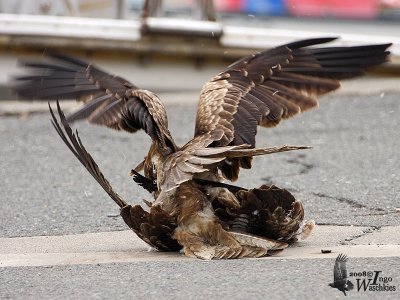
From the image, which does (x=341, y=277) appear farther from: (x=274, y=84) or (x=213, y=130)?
(x=274, y=84)

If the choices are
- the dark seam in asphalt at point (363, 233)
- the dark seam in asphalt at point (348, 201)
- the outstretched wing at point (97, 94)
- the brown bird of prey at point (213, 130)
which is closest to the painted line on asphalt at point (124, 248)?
the dark seam in asphalt at point (363, 233)

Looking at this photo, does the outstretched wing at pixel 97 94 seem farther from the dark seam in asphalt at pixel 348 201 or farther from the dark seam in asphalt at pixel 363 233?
the dark seam in asphalt at pixel 348 201

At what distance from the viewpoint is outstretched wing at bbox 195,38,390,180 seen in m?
6.15

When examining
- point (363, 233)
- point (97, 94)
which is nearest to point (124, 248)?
point (97, 94)

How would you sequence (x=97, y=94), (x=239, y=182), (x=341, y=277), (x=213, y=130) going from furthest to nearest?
(x=239, y=182), (x=97, y=94), (x=213, y=130), (x=341, y=277)

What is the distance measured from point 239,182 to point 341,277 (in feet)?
10.6

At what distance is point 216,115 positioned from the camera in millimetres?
6125

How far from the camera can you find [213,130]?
601 cm

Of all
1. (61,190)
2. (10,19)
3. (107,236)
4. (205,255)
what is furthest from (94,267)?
(10,19)

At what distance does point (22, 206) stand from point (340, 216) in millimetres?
2305

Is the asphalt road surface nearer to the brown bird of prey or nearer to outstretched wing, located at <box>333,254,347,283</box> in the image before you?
outstretched wing, located at <box>333,254,347,283</box>

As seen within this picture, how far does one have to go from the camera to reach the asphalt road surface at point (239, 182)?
5289 millimetres

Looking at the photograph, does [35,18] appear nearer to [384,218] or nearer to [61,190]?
[61,190]

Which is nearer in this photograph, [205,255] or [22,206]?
[205,255]
